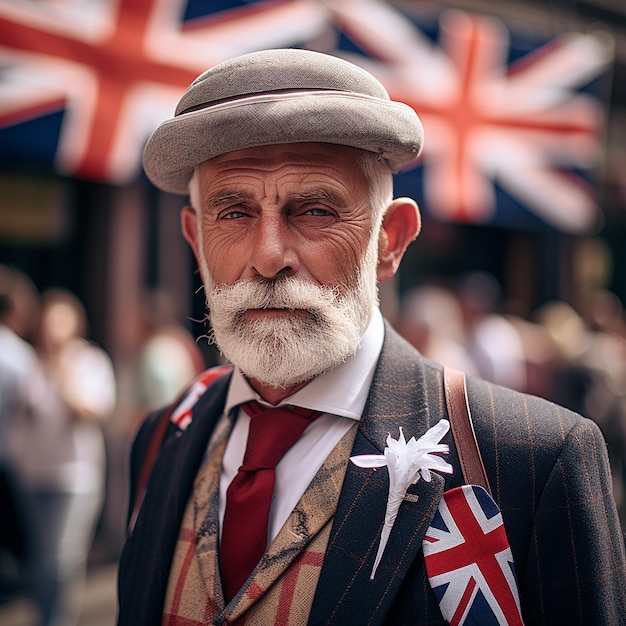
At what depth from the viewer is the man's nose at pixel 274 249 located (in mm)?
1537

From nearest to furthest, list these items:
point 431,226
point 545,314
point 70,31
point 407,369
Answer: point 407,369
point 70,31
point 545,314
point 431,226

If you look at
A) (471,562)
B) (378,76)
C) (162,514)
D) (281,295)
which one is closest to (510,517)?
(471,562)

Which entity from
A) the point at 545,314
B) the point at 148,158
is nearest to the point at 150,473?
the point at 148,158

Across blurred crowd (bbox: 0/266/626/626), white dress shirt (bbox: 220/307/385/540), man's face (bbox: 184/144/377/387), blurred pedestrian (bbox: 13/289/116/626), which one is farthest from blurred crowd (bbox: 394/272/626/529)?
man's face (bbox: 184/144/377/387)

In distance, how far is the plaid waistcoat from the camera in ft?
4.93

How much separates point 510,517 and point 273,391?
0.60m

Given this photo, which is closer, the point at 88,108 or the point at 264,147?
the point at 264,147

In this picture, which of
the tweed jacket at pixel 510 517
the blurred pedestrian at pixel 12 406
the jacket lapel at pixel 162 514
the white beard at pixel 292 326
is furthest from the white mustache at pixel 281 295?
the blurred pedestrian at pixel 12 406

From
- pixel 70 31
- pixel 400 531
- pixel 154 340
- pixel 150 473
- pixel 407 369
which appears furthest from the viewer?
pixel 154 340

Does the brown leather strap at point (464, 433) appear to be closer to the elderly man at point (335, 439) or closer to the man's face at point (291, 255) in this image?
the elderly man at point (335, 439)

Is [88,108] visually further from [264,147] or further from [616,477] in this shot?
[616,477]

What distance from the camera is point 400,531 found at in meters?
1.47

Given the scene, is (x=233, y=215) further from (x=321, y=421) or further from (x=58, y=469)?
(x=58, y=469)

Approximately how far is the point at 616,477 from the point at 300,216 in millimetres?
5603
